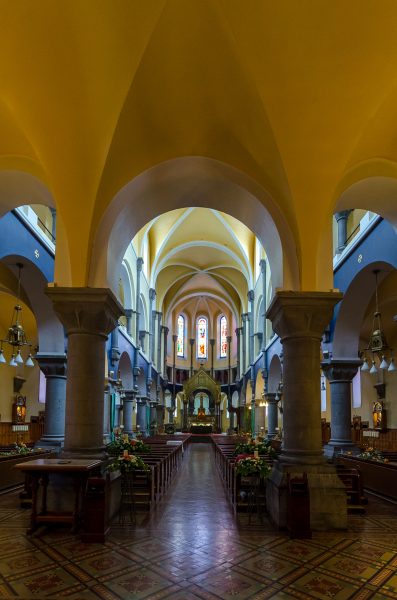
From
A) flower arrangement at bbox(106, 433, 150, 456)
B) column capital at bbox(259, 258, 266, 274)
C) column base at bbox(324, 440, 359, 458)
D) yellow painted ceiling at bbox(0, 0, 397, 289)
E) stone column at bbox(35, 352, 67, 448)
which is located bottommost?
column base at bbox(324, 440, 359, 458)

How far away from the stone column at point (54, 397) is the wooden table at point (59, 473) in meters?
7.07

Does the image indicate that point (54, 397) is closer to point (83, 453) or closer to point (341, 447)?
point (83, 453)

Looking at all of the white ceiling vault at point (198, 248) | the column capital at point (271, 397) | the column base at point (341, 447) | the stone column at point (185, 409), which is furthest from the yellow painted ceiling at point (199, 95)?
the stone column at point (185, 409)

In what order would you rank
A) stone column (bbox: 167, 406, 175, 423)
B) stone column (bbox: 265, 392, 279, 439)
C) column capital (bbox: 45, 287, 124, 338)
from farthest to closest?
1. stone column (bbox: 167, 406, 175, 423)
2. stone column (bbox: 265, 392, 279, 439)
3. column capital (bbox: 45, 287, 124, 338)

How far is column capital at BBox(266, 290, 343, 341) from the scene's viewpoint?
9117 millimetres

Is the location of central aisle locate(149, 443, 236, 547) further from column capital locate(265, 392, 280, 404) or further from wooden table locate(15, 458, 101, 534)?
column capital locate(265, 392, 280, 404)

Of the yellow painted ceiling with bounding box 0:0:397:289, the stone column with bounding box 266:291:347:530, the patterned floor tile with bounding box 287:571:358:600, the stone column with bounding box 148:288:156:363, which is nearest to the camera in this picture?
the patterned floor tile with bounding box 287:571:358:600

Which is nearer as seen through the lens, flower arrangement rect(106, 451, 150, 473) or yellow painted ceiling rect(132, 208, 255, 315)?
flower arrangement rect(106, 451, 150, 473)

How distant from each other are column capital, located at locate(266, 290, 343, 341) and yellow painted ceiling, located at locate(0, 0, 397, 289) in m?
0.37

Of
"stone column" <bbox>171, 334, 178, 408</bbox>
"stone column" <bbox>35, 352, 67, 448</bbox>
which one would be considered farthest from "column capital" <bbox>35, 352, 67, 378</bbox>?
"stone column" <bbox>171, 334, 178, 408</bbox>

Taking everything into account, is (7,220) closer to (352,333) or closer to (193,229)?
(352,333)

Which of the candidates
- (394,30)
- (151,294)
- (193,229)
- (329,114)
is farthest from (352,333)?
(151,294)

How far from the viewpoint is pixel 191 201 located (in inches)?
467

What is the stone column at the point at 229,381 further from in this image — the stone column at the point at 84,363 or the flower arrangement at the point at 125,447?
the stone column at the point at 84,363
